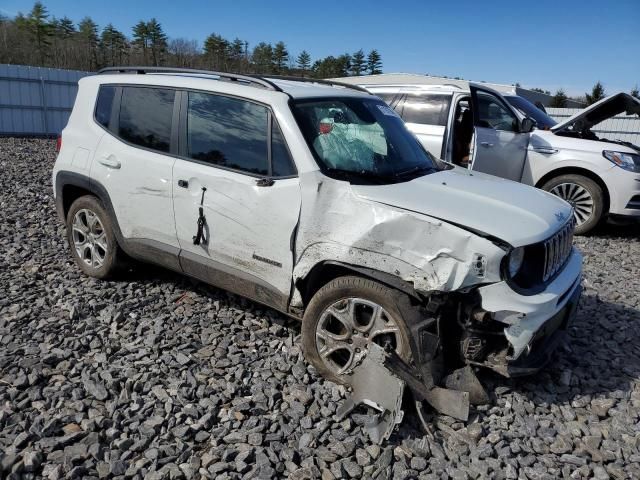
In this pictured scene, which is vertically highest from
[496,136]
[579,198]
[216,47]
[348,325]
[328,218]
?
[216,47]

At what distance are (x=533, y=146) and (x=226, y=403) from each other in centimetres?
650

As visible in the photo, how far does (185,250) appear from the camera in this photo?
388cm

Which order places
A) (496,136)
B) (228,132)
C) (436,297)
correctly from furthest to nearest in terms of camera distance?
(496,136) < (228,132) < (436,297)

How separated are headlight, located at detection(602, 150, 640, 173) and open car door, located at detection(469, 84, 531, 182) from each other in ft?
3.74

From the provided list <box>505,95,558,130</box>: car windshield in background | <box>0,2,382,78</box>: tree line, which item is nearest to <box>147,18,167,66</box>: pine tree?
<box>0,2,382,78</box>: tree line

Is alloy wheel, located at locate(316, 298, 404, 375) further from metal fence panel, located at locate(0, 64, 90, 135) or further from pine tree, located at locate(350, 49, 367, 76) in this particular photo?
pine tree, located at locate(350, 49, 367, 76)

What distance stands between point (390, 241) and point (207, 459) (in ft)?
5.12

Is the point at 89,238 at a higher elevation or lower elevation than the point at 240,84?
lower

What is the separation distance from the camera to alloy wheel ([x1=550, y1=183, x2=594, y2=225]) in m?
7.38

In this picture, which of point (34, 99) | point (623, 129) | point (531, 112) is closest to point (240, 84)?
point (531, 112)

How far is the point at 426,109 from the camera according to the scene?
7547mm

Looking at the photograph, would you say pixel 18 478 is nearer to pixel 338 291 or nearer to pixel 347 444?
pixel 347 444

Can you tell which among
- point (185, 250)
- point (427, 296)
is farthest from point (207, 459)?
point (185, 250)

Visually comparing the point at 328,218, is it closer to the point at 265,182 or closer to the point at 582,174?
the point at 265,182
